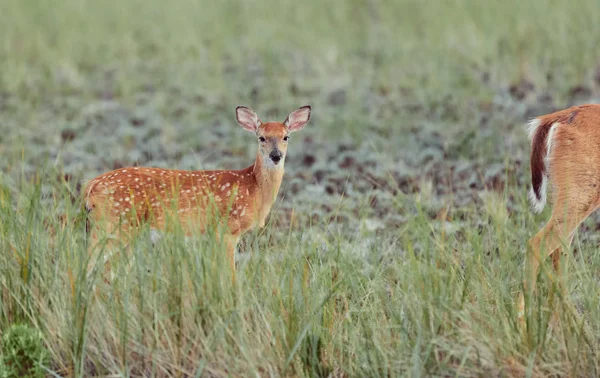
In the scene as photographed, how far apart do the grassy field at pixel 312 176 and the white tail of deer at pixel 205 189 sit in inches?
7.6

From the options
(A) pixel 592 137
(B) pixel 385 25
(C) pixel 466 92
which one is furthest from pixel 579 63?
(A) pixel 592 137

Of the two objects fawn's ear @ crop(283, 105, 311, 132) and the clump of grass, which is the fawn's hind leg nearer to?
fawn's ear @ crop(283, 105, 311, 132)

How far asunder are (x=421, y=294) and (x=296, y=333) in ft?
1.95

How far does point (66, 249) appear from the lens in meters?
5.46

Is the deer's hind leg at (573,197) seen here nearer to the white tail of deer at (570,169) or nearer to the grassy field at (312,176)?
the white tail of deer at (570,169)

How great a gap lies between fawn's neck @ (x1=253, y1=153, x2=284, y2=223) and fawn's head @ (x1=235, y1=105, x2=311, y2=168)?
30 millimetres

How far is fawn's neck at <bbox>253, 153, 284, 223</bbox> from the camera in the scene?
6.68 m

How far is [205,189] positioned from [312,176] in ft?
11.5

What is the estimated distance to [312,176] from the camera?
9531 mm

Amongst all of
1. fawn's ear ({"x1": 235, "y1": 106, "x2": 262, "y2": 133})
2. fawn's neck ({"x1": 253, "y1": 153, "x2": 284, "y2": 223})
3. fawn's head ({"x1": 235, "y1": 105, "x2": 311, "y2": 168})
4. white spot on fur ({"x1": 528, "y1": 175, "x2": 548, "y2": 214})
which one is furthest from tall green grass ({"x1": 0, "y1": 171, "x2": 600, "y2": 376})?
fawn's ear ({"x1": 235, "y1": 106, "x2": 262, "y2": 133})

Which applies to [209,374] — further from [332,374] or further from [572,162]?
[572,162]

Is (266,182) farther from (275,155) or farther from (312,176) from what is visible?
(312,176)

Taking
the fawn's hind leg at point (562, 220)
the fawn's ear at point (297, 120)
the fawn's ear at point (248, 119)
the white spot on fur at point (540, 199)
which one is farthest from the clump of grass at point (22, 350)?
the white spot on fur at point (540, 199)

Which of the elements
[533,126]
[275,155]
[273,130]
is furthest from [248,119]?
[533,126]
